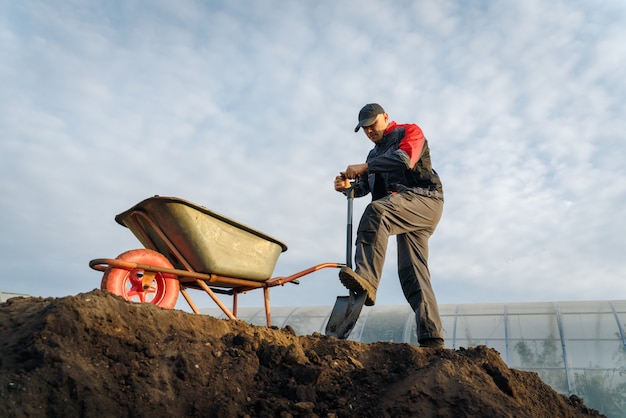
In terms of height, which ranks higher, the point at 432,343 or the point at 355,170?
the point at 355,170

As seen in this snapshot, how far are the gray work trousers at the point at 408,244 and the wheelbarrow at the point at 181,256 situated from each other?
2.38ft

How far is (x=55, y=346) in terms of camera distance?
1.93 meters

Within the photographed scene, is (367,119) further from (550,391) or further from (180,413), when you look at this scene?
(180,413)

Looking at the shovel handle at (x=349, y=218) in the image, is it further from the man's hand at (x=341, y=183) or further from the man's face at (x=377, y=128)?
the man's face at (x=377, y=128)

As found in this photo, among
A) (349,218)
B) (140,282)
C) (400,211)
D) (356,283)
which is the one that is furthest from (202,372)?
(349,218)

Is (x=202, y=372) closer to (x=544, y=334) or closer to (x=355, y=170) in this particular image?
(x=355, y=170)

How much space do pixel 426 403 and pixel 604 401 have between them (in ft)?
25.0

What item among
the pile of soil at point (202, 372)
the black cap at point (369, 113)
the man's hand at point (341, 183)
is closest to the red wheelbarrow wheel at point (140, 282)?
the pile of soil at point (202, 372)

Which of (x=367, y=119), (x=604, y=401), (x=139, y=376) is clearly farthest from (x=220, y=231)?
(x=604, y=401)

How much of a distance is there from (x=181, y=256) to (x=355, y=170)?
1.39 m

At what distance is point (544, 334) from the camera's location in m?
9.86

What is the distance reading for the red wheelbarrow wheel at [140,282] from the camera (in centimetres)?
342

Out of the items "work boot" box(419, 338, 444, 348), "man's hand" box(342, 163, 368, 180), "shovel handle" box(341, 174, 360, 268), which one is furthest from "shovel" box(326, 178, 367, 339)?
"man's hand" box(342, 163, 368, 180)

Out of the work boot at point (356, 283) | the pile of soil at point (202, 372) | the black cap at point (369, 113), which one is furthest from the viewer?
the black cap at point (369, 113)
